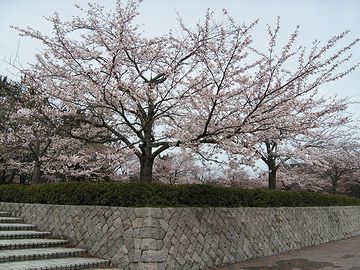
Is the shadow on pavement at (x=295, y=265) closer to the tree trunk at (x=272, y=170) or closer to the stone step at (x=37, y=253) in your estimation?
the stone step at (x=37, y=253)

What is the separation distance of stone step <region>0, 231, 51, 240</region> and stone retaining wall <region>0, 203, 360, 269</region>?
0.84 feet

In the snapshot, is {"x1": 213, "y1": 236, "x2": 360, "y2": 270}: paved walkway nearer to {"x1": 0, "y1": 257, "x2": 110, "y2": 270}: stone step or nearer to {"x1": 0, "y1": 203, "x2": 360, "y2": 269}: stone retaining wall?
{"x1": 0, "y1": 203, "x2": 360, "y2": 269}: stone retaining wall

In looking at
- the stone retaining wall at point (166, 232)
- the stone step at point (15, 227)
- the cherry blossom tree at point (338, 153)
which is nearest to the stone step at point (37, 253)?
the stone retaining wall at point (166, 232)

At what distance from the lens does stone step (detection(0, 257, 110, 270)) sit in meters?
5.75

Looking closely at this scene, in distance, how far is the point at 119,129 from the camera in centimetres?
1048

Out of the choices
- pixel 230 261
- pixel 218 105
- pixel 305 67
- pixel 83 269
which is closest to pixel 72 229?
pixel 83 269

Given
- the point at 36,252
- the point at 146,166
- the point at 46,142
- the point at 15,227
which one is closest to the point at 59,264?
the point at 36,252

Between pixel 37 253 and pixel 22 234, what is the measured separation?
51.6 inches

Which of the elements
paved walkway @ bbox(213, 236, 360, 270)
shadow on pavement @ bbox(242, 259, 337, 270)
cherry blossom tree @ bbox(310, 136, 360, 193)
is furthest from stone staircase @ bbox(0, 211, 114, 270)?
cherry blossom tree @ bbox(310, 136, 360, 193)

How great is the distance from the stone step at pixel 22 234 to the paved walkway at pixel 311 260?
394 centimetres

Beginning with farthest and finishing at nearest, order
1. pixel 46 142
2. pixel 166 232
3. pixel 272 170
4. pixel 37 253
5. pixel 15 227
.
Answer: pixel 272 170 < pixel 46 142 < pixel 15 227 < pixel 166 232 < pixel 37 253

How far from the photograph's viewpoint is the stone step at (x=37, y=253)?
20.2ft

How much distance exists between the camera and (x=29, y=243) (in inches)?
278

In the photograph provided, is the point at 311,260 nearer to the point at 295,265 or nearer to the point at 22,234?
the point at 295,265
